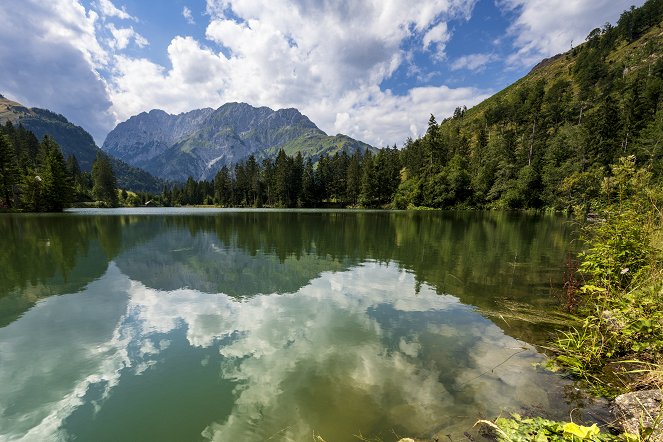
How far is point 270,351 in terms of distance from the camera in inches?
348

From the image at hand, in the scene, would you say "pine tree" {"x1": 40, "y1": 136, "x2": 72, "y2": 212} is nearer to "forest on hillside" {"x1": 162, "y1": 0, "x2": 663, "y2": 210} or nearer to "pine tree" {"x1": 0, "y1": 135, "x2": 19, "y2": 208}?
"pine tree" {"x1": 0, "y1": 135, "x2": 19, "y2": 208}

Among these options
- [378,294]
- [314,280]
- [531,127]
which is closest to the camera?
[378,294]

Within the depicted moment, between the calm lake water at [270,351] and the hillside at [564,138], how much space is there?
50298 mm

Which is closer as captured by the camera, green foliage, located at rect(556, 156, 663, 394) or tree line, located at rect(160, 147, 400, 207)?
green foliage, located at rect(556, 156, 663, 394)

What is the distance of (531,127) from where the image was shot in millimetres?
134250

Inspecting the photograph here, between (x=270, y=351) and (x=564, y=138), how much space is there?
123 metres

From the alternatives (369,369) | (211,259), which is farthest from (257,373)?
(211,259)

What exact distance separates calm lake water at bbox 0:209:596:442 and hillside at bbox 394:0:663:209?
5030 centimetres

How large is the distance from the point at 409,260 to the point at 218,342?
15.8 meters

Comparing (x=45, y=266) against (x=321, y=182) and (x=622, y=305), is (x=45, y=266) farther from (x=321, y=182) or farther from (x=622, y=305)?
(x=321, y=182)

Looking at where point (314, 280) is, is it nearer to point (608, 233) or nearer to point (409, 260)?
point (409, 260)

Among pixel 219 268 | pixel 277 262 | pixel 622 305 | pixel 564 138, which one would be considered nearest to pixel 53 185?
pixel 219 268

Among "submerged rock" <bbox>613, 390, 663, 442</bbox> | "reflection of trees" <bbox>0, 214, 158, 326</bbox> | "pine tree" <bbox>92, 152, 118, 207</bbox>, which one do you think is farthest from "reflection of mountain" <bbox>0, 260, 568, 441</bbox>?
"pine tree" <bbox>92, 152, 118, 207</bbox>

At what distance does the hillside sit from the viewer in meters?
82.5
